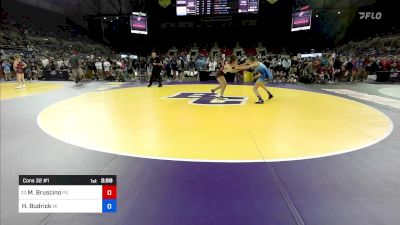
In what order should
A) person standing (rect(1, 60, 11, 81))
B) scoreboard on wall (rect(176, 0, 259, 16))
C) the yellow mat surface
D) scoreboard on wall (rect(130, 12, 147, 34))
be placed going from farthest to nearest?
scoreboard on wall (rect(130, 12, 147, 34)), scoreboard on wall (rect(176, 0, 259, 16)), person standing (rect(1, 60, 11, 81)), the yellow mat surface

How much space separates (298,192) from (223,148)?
1.47m

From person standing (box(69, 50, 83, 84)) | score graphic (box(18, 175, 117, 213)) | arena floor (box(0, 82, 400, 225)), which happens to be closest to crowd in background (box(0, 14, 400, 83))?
person standing (box(69, 50, 83, 84))

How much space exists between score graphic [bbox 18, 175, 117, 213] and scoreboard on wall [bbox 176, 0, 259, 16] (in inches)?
814

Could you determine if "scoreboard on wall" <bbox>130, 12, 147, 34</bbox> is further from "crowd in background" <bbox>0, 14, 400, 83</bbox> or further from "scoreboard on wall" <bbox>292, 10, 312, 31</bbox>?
"scoreboard on wall" <bbox>292, 10, 312, 31</bbox>

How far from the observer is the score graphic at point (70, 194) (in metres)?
1.96

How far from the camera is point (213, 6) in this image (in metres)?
21.0

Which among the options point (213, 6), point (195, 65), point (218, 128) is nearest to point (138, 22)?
point (213, 6)

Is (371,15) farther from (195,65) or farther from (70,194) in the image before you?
(70,194)

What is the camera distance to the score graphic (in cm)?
196

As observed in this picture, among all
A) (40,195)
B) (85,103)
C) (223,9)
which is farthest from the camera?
(223,9)

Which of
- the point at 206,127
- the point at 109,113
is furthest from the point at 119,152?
the point at 109,113

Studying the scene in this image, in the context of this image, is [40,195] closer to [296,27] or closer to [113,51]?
[296,27]

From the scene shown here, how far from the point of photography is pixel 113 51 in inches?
1502

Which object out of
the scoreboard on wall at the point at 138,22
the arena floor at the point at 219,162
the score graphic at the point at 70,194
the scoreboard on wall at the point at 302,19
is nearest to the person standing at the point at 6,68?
the scoreboard on wall at the point at 138,22
